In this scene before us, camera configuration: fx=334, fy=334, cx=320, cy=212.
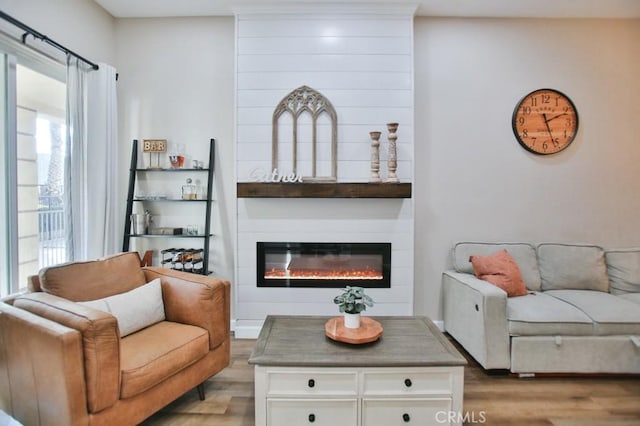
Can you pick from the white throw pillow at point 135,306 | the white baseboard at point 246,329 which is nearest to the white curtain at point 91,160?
the white throw pillow at point 135,306

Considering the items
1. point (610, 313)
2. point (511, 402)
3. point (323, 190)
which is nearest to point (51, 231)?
point (323, 190)

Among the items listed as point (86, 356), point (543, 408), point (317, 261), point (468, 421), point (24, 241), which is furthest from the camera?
point (317, 261)

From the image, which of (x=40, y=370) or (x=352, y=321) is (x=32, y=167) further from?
(x=352, y=321)

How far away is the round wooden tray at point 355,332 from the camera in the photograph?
1.81 m

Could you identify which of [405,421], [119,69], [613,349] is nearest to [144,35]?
[119,69]

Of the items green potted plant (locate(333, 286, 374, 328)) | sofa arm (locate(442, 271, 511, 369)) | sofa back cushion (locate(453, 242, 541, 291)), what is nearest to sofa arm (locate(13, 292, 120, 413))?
green potted plant (locate(333, 286, 374, 328))

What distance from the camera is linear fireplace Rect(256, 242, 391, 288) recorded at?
10.0 feet

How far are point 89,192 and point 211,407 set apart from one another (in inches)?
74.0

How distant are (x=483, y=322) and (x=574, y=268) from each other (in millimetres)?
1193

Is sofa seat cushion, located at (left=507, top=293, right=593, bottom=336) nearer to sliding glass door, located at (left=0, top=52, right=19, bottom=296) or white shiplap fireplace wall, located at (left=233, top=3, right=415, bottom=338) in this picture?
white shiplap fireplace wall, located at (left=233, top=3, right=415, bottom=338)

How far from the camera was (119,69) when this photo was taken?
10.4 ft

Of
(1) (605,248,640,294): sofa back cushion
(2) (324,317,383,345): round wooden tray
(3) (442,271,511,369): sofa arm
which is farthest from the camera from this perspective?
(1) (605,248,640,294): sofa back cushion

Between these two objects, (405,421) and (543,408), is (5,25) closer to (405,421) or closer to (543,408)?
(405,421)

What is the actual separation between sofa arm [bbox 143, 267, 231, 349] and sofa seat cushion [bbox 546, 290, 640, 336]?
2556 mm
